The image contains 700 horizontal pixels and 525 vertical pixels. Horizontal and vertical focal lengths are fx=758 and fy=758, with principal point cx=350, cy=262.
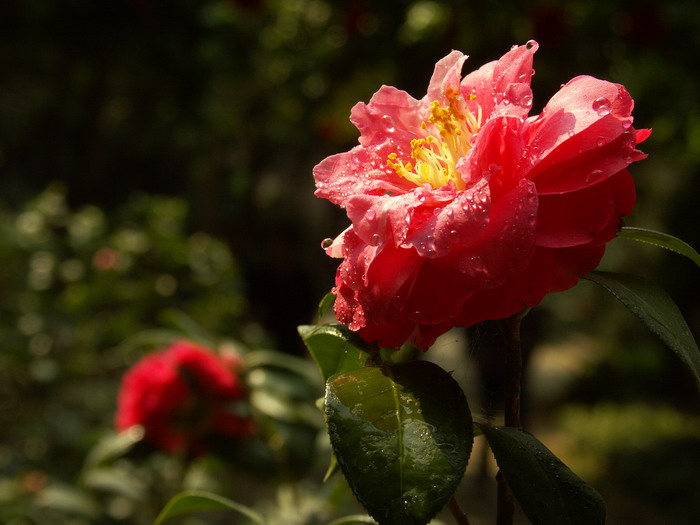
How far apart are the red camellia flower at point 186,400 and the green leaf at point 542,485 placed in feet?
2.31

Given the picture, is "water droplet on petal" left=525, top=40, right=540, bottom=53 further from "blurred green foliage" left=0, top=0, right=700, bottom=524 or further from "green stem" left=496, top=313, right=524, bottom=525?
"blurred green foliage" left=0, top=0, right=700, bottom=524

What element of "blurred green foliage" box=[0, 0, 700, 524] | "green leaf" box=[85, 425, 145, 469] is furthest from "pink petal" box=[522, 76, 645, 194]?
"green leaf" box=[85, 425, 145, 469]

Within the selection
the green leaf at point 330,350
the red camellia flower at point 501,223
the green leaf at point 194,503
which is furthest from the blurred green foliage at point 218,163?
the red camellia flower at point 501,223

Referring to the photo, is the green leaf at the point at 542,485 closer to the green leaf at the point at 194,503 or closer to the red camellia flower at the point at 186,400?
the green leaf at the point at 194,503

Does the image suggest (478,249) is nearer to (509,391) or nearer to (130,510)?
(509,391)

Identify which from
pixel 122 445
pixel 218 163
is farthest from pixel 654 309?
pixel 218 163

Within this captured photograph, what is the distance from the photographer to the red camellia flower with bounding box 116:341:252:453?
1.04m

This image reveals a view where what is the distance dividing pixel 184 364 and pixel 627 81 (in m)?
1.46

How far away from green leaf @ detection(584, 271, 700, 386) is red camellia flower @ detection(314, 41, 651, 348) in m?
0.02

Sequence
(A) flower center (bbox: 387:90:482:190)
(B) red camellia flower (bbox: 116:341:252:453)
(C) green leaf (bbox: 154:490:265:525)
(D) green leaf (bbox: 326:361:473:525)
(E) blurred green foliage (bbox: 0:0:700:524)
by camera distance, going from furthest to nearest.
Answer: (E) blurred green foliage (bbox: 0:0:700:524)
(B) red camellia flower (bbox: 116:341:252:453)
(C) green leaf (bbox: 154:490:265:525)
(A) flower center (bbox: 387:90:482:190)
(D) green leaf (bbox: 326:361:473:525)

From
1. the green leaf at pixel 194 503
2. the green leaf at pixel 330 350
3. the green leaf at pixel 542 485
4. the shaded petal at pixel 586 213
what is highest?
the shaded petal at pixel 586 213

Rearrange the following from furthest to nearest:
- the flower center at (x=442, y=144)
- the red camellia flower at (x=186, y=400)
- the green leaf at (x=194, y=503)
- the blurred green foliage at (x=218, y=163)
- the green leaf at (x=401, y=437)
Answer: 1. the blurred green foliage at (x=218, y=163)
2. the red camellia flower at (x=186, y=400)
3. the green leaf at (x=194, y=503)
4. the flower center at (x=442, y=144)
5. the green leaf at (x=401, y=437)

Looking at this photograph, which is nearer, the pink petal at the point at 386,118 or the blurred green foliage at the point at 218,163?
the pink petal at the point at 386,118

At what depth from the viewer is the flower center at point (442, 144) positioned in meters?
0.43
